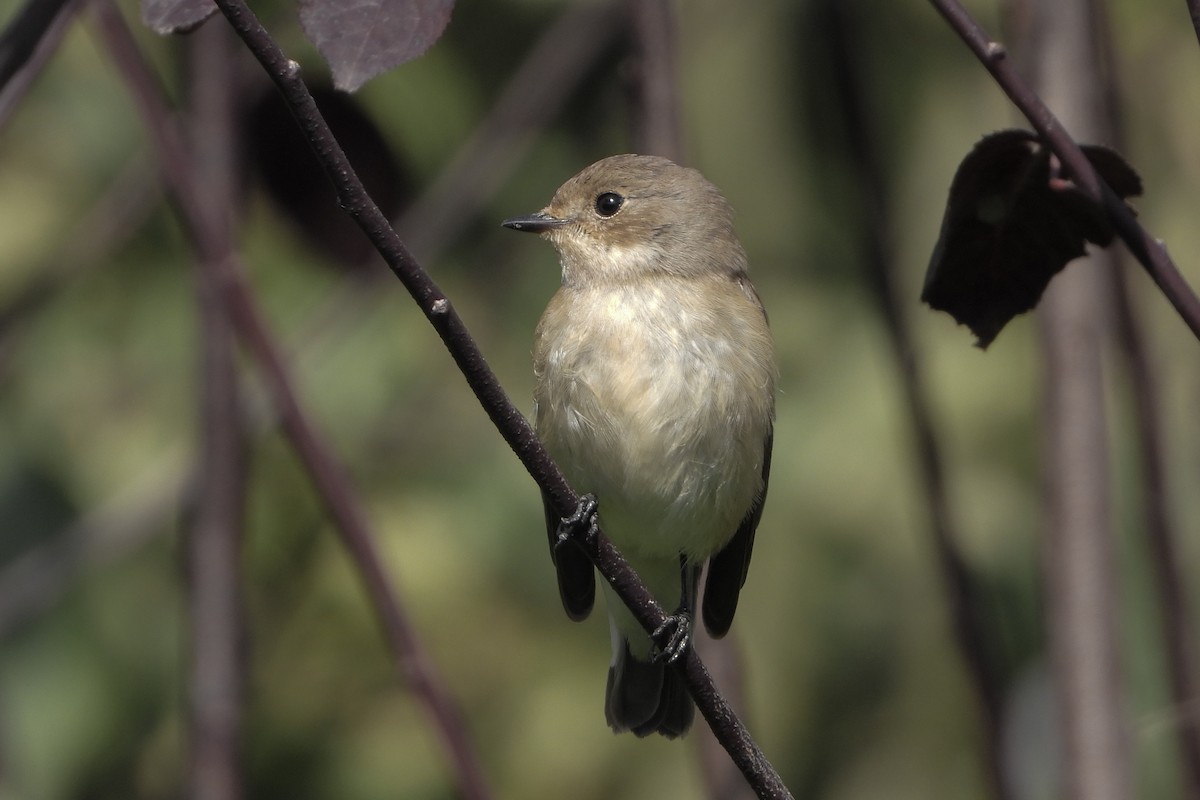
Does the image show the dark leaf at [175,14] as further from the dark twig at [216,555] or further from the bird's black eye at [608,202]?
the bird's black eye at [608,202]

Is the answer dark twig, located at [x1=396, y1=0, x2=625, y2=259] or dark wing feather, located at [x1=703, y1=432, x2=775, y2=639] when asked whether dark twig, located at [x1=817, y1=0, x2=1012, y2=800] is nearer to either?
dark wing feather, located at [x1=703, y1=432, x2=775, y2=639]

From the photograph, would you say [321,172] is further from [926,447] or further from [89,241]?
[926,447]

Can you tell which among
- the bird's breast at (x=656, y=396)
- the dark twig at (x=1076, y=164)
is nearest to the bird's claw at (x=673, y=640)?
the bird's breast at (x=656, y=396)

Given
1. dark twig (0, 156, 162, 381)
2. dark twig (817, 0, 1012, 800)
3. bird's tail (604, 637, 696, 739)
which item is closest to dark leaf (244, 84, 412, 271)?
dark twig (0, 156, 162, 381)

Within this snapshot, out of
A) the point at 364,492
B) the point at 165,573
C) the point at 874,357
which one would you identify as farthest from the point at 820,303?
the point at 165,573

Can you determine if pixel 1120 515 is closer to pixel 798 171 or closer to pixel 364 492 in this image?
pixel 798 171
